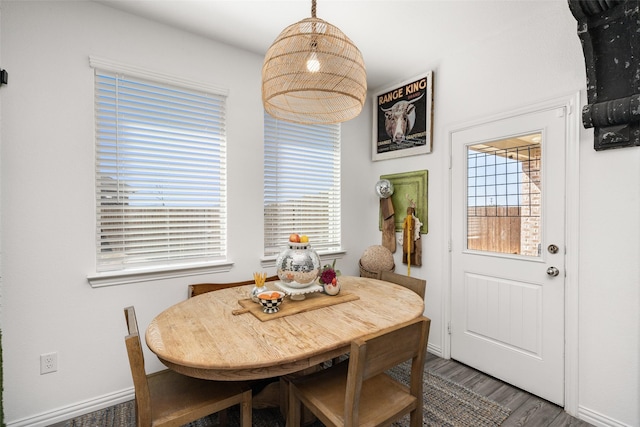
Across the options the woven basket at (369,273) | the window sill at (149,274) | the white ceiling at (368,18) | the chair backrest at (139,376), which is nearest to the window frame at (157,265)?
the window sill at (149,274)

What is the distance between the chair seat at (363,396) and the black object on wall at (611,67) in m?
1.88

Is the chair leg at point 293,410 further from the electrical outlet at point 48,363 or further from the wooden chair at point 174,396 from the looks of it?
the electrical outlet at point 48,363

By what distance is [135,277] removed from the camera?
2143 mm

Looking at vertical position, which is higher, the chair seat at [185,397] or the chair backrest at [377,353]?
the chair backrest at [377,353]

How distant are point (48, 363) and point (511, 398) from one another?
9.98 feet

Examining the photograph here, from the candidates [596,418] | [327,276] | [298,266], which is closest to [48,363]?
[298,266]

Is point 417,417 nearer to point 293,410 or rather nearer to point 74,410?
point 293,410

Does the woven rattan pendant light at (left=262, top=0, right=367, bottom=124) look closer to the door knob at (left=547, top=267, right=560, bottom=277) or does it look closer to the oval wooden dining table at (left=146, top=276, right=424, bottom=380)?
the oval wooden dining table at (left=146, top=276, right=424, bottom=380)

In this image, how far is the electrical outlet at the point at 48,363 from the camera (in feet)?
6.12

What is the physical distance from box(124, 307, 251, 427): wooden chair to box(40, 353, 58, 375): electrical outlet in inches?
34.5

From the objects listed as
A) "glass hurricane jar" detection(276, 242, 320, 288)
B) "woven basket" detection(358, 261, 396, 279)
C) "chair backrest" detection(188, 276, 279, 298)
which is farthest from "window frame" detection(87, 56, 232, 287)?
"woven basket" detection(358, 261, 396, 279)

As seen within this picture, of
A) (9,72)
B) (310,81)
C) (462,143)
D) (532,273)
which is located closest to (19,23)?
(9,72)

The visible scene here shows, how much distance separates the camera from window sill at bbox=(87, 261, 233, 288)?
6.61 ft

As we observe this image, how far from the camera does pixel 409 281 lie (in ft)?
7.48
